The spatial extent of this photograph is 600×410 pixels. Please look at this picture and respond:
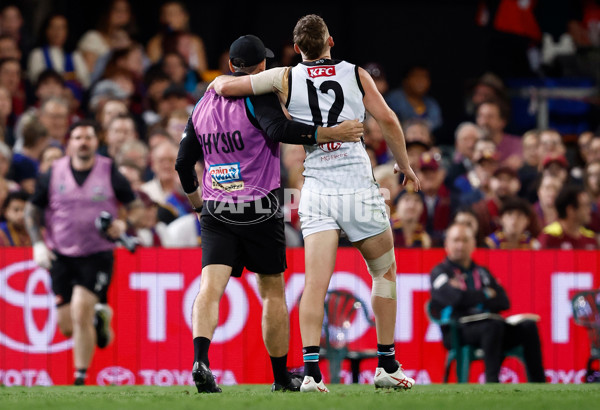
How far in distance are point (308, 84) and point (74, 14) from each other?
11.0 m

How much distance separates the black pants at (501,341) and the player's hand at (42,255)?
3.85 meters

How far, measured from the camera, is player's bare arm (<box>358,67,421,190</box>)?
7.61m

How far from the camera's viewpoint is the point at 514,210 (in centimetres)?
1254

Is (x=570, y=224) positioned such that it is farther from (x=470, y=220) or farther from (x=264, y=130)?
(x=264, y=130)

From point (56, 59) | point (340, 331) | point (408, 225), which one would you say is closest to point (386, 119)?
point (340, 331)

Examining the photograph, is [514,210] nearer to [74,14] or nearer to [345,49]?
[345,49]

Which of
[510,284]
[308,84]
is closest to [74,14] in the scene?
[510,284]

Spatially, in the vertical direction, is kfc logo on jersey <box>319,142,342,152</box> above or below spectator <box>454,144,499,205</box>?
below

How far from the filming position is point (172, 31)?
16.8 metres

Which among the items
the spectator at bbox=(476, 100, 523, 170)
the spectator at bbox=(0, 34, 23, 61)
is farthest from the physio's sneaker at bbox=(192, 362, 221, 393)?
the spectator at bbox=(0, 34, 23, 61)

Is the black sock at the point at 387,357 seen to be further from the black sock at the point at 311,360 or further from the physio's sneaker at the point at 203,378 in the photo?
the physio's sneaker at the point at 203,378

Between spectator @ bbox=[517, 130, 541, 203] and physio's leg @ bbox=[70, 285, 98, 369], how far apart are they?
5.55 m

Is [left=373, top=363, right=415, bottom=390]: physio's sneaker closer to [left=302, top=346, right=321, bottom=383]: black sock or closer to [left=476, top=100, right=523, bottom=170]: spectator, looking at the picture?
[left=302, top=346, right=321, bottom=383]: black sock

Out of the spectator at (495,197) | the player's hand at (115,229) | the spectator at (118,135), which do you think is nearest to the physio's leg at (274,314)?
the player's hand at (115,229)
